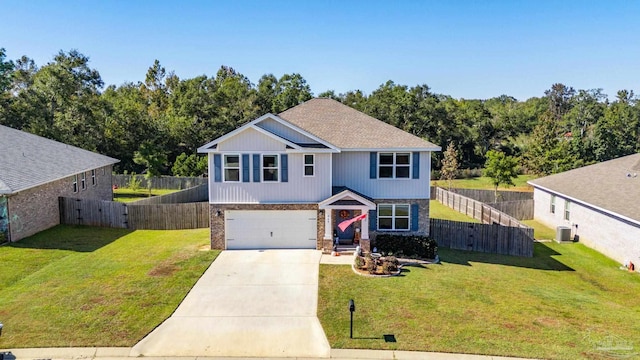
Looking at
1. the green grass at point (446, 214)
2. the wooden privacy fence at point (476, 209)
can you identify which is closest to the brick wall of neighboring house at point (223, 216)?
the wooden privacy fence at point (476, 209)

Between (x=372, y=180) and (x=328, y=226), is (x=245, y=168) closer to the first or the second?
(x=328, y=226)

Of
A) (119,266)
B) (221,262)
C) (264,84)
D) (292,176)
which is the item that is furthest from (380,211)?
(264,84)

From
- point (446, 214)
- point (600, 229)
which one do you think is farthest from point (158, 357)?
point (446, 214)

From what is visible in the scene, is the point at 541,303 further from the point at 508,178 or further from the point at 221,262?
the point at 508,178

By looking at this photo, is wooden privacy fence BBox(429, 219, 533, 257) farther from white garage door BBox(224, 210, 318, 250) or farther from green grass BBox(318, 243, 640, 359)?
white garage door BBox(224, 210, 318, 250)

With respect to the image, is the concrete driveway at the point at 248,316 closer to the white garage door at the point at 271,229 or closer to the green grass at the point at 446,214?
the white garage door at the point at 271,229

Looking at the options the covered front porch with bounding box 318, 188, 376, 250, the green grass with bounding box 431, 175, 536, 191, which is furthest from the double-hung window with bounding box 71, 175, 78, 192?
the green grass with bounding box 431, 175, 536, 191
